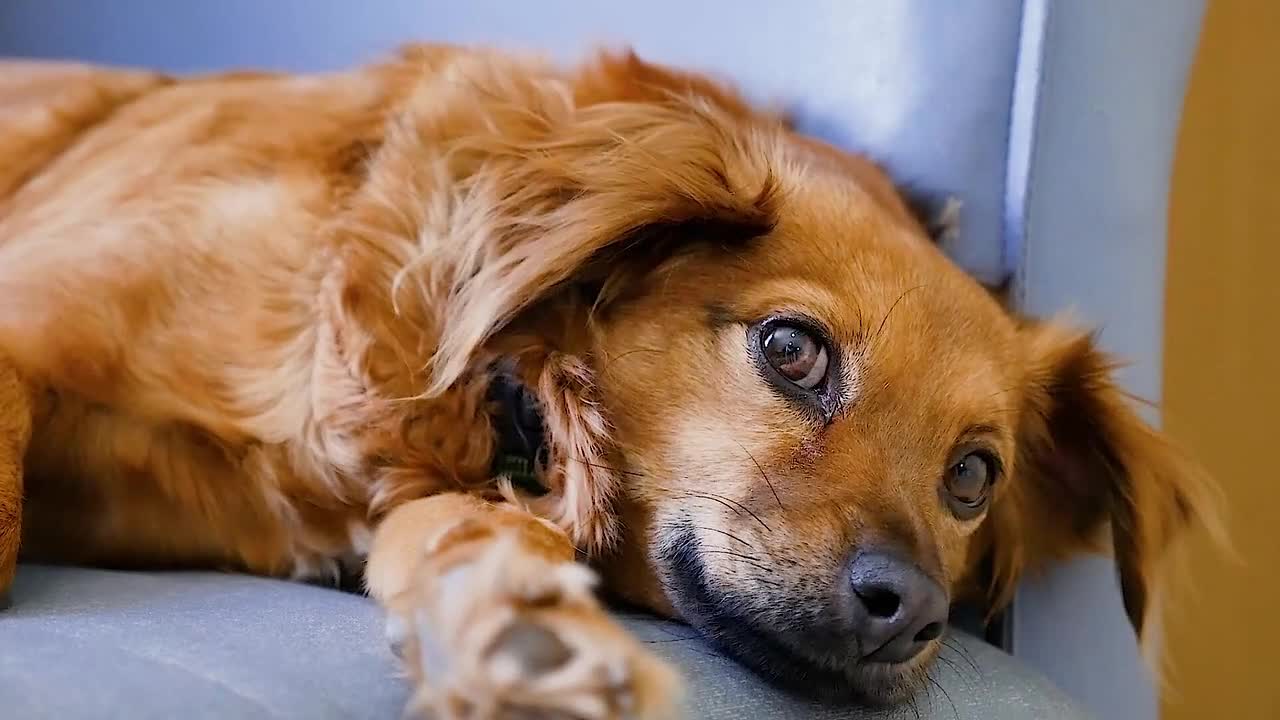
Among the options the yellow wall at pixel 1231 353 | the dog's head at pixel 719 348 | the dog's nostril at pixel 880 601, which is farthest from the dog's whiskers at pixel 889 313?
the yellow wall at pixel 1231 353

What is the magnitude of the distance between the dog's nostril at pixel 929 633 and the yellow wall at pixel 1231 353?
1.21 meters

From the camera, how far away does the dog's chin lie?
902mm

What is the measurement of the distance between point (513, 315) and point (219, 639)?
1.36 feet

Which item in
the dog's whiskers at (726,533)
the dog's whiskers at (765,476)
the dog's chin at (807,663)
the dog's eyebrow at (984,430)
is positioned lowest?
→ the dog's chin at (807,663)

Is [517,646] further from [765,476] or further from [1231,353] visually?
[1231,353]

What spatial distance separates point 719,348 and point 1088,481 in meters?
0.64

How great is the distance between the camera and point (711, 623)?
0.98m

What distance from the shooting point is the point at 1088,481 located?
142cm

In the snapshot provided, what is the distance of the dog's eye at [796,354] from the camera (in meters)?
1.05

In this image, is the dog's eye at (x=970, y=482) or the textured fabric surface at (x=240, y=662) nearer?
the textured fabric surface at (x=240, y=662)

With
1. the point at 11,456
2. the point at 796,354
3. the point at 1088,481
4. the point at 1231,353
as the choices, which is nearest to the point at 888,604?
the point at 796,354

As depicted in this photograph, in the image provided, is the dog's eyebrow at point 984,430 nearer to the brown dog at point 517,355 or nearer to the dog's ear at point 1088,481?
the brown dog at point 517,355

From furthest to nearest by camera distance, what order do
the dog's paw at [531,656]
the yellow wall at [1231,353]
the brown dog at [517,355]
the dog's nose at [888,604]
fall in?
the yellow wall at [1231,353] < the brown dog at [517,355] < the dog's nose at [888,604] < the dog's paw at [531,656]

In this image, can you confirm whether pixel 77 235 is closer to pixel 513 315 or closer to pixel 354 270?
pixel 354 270
